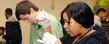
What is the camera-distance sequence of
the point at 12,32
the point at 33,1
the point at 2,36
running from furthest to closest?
the point at 33,1, the point at 2,36, the point at 12,32

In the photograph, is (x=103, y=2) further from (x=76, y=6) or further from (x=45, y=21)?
(x=76, y=6)

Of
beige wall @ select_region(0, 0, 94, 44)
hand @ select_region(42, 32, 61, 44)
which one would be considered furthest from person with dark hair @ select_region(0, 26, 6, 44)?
hand @ select_region(42, 32, 61, 44)

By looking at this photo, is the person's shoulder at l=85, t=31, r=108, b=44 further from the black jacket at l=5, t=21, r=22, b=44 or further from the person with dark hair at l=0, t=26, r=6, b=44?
the person with dark hair at l=0, t=26, r=6, b=44

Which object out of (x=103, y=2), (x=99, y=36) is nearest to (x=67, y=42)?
(x=99, y=36)

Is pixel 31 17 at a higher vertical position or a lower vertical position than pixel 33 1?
lower

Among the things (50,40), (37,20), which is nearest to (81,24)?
(50,40)

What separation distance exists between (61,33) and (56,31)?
0.29 feet

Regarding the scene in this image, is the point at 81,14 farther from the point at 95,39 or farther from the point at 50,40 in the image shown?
the point at 50,40

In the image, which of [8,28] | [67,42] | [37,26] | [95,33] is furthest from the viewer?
[8,28]

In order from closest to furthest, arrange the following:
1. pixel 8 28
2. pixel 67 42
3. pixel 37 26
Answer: pixel 67 42
pixel 37 26
pixel 8 28

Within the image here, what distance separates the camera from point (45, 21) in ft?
5.87

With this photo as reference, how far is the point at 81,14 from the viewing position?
121 centimetres

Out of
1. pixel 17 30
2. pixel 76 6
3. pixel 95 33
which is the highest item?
pixel 76 6

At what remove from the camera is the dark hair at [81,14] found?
1.21 metres
